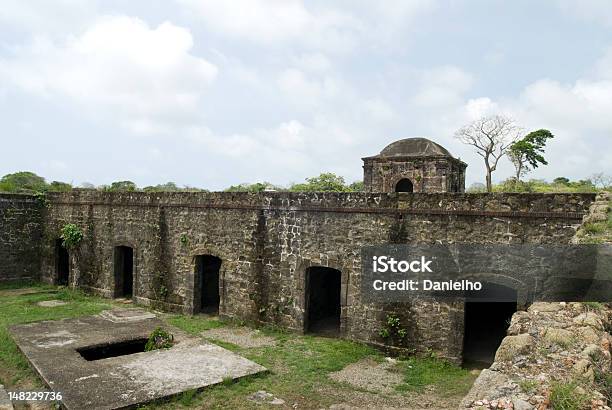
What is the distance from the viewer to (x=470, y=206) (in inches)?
357

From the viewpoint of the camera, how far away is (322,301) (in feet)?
41.0

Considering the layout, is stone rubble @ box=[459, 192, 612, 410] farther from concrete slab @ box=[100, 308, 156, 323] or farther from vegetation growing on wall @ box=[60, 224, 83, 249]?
vegetation growing on wall @ box=[60, 224, 83, 249]

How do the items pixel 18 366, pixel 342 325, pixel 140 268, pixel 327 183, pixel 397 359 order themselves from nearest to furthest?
pixel 18 366
pixel 397 359
pixel 342 325
pixel 140 268
pixel 327 183

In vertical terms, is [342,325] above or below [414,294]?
below

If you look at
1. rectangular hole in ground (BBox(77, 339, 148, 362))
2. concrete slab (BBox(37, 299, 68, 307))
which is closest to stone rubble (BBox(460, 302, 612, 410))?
rectangular hole in ground (BBox(77, 339, 148, 362))

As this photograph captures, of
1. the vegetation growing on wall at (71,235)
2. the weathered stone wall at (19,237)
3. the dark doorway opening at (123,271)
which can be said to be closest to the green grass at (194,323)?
the dark doorway opening at (123,271)

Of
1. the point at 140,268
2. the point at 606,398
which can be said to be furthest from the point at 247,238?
the point at 606,398

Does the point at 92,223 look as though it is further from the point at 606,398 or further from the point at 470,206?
the point at 606,398

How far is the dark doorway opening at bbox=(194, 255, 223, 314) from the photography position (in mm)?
13328

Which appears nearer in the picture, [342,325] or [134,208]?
[342,325]

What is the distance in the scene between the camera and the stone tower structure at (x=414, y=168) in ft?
62.6

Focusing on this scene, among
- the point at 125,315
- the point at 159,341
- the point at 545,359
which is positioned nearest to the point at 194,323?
the point at 125,315

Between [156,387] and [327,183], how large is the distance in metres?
29.4

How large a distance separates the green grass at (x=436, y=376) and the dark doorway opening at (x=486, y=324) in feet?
1.90
